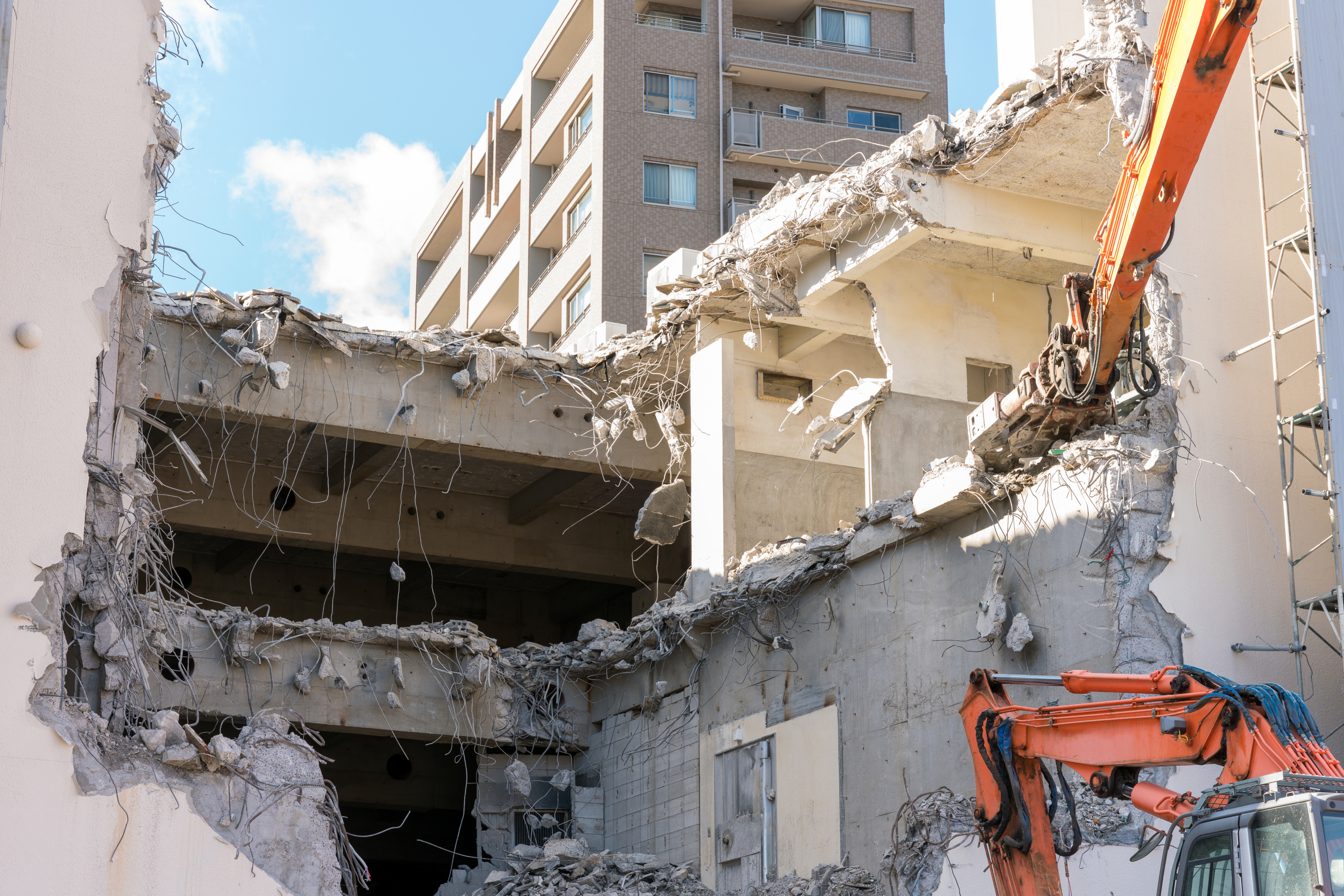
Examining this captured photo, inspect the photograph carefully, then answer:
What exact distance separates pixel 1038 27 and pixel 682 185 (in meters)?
24.5

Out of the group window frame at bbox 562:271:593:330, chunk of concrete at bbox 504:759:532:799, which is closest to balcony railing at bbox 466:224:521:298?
window frame at bbox 562:271:593:330

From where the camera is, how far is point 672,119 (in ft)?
138

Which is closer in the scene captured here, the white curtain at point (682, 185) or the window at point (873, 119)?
the white curtain at point (682, 185)

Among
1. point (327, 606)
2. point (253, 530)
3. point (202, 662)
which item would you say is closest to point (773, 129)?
point (327, 606)

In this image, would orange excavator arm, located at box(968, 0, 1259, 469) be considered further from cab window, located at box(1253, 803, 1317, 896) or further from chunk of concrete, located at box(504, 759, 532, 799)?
chunk of concrete, located at box(504, 759, 532, 799)

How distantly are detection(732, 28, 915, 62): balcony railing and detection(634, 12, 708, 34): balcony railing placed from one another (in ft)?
3.48

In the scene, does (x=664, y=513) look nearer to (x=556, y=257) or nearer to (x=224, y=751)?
(x=224, y=751)

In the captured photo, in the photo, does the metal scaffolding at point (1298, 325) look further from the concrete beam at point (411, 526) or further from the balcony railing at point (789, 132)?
the balcony railing at point (789, 132)

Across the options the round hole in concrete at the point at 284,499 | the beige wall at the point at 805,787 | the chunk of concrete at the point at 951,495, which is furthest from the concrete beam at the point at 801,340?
the round hole in concrete at the point at 284,499

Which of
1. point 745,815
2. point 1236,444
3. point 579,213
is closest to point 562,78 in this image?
point 579,213

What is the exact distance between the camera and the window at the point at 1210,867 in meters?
8.25

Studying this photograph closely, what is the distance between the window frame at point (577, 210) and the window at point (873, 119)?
778 centimetres

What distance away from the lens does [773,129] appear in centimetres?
4241

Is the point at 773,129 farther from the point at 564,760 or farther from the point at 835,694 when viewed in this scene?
the point at 835,694
